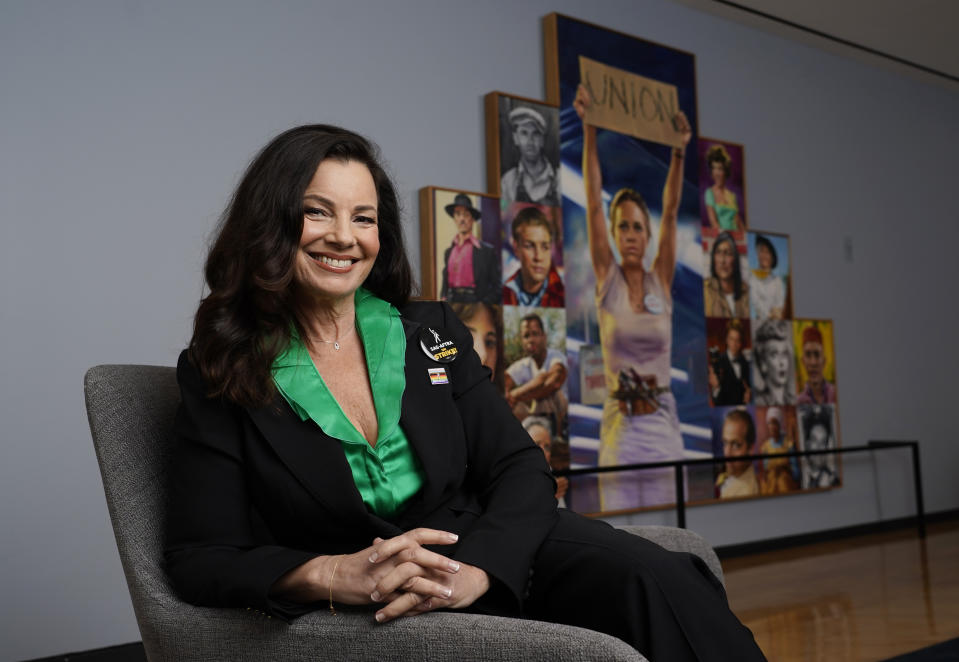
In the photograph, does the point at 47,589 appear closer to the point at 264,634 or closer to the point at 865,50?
the point at 264,634

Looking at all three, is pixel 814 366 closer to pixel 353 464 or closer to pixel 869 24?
pixel 869 24

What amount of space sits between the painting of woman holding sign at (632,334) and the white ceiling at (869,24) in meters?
1.37

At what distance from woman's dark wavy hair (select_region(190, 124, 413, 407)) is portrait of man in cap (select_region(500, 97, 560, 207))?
285 centimetres

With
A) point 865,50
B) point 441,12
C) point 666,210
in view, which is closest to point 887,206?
point 865,50

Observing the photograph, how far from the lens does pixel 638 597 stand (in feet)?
4.62

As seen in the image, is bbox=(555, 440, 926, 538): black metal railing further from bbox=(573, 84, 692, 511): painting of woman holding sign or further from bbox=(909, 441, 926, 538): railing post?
bbox=(573, 84, 692, 511): painting of woman holding sign

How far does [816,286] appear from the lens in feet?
20.3

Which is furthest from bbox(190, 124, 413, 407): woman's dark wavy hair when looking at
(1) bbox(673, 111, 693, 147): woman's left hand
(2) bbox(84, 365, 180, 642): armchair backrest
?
(1) bbox(673, 111, 693, 147): woman's left hand

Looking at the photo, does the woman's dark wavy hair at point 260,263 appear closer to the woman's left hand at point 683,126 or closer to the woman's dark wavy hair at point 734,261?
the woman's left hand at point 683,126

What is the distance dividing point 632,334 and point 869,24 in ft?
9.48

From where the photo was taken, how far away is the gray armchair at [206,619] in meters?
1.14

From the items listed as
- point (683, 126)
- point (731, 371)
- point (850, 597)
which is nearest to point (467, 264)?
point (683, 126)

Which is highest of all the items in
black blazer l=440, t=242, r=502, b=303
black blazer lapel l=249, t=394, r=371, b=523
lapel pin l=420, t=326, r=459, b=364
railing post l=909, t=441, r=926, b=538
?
black blazer l=440, t=242, r=502, b=303

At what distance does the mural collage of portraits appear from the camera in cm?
448
